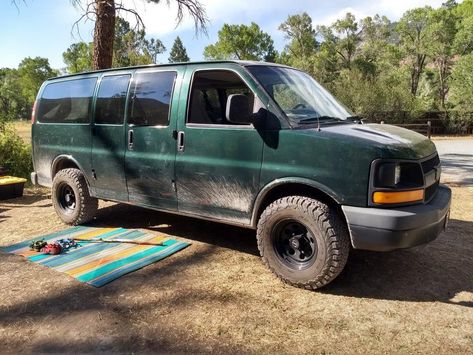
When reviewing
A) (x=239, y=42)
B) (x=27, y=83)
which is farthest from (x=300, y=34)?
(x=27, y=83)

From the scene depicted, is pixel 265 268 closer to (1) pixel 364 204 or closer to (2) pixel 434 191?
(1) pixel 364 204

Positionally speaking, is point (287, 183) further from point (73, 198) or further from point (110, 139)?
point (73, 198)

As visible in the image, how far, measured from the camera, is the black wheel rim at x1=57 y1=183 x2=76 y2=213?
589 centimetres

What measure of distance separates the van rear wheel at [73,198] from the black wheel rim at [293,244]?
3046 mm

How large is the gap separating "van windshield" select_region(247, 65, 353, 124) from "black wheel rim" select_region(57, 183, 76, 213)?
344cm

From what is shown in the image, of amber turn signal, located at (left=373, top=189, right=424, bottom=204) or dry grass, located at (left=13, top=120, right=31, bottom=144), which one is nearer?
amber turn signal, located at (left=373, top=189, right=424, bottom=204)

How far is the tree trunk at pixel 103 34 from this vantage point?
352 inches

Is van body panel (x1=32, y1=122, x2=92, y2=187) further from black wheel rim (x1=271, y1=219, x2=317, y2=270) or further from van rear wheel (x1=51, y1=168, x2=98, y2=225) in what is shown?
black wheel rim (x1=271, y1=219, x2=317, y2=270)

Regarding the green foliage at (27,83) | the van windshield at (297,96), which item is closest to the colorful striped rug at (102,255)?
the van windshield at (297,96)

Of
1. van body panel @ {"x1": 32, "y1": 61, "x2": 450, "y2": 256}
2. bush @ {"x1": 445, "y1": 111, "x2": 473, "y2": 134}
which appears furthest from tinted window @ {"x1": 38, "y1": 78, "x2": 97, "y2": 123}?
bush @ {"x1": 445, "y1": 111, "x2": 473, "y2": 134}

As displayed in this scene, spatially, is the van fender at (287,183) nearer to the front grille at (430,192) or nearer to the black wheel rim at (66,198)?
the front grille at (430,192)

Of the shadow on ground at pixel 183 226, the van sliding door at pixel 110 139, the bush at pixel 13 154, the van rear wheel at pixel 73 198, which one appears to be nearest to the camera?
the van sliding door at pixel 110 139

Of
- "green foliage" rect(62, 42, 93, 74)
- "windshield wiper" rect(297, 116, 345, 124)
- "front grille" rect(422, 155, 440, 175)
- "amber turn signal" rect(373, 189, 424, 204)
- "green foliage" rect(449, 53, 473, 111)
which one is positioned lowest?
"amber turn signal" rect(373, 189, 424, 204)

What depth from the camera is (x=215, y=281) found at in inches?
155
